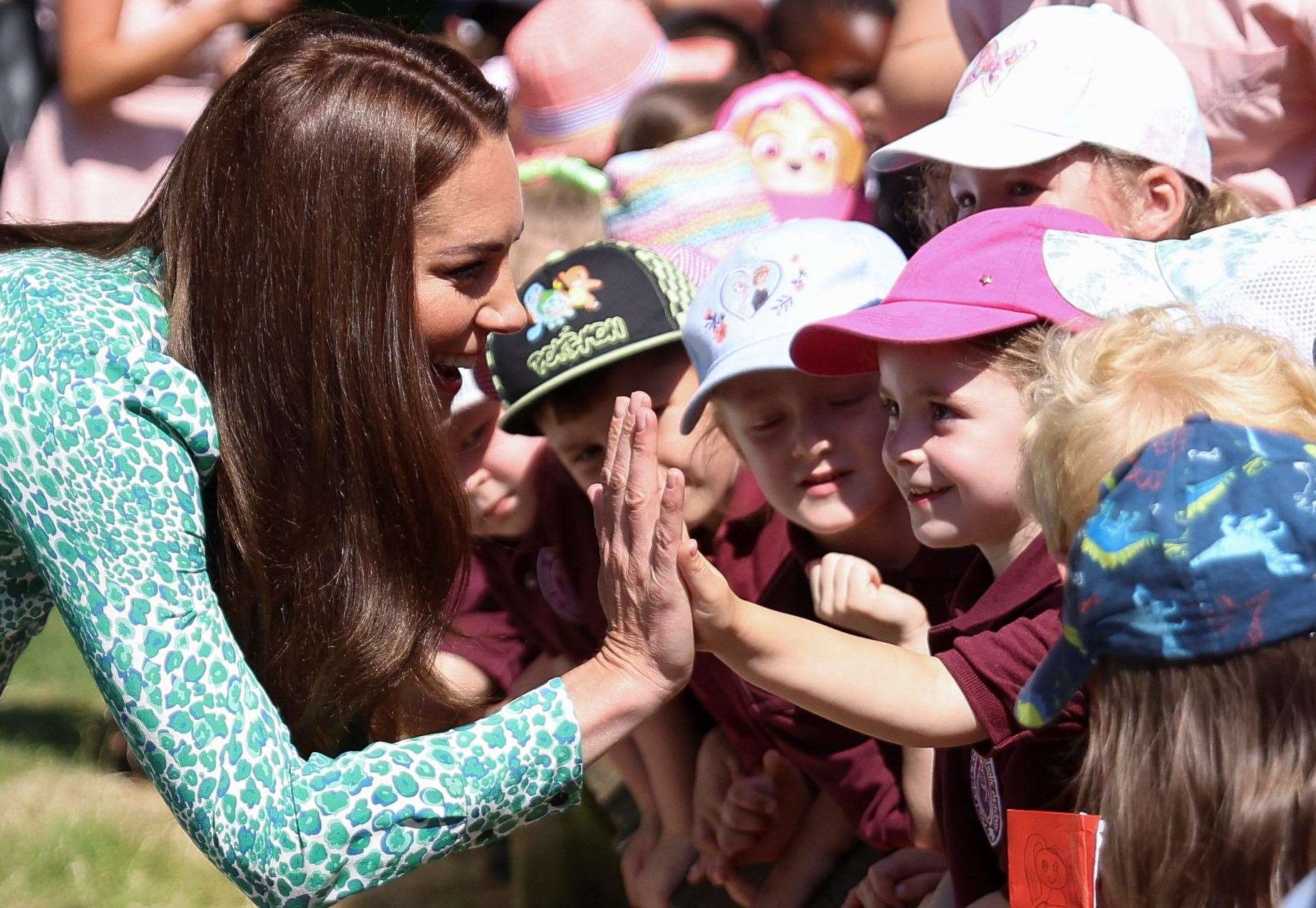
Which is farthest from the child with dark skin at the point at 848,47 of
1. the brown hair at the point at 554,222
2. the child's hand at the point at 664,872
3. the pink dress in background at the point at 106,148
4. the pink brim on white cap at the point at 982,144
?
the child's hand at the point at 664,872

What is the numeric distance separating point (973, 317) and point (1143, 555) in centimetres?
69

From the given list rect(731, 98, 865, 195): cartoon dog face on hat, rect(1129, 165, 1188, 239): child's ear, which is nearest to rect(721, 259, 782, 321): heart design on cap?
rect(1129, 165, 1188, 239): child's ear

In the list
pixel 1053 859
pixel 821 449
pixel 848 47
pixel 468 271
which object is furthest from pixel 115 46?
pixel 1053 859

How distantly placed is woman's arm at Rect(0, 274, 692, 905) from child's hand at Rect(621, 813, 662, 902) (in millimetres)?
1433

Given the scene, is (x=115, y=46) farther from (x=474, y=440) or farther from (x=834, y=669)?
(x=834, y=669)

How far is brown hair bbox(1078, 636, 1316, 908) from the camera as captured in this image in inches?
58.0

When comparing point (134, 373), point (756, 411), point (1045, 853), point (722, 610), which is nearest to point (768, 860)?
point (756, 411)

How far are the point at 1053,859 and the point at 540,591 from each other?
1878 millimetres

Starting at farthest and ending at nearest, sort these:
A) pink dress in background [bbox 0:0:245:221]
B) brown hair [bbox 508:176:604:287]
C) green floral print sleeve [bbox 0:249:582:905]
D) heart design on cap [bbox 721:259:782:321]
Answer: pink dress in background [bbox 0:0:245:221] → brown hair [bbox 508:176:604:287] → heart design on cap [bbox 721:259:782:321] → green floral print sleeve [bbox 0:249:582:905]

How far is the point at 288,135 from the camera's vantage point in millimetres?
1969

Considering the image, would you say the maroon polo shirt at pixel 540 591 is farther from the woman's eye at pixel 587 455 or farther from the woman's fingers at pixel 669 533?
the woman's fingers at pixel 669 533

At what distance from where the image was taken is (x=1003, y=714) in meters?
1.97

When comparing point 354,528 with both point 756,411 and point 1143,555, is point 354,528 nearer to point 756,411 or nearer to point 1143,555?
point 756,411

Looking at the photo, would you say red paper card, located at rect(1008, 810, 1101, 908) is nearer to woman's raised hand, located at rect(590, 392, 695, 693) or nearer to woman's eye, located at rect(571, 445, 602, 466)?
woman's raised hand, located at rect(590, 392, 695, 693)
